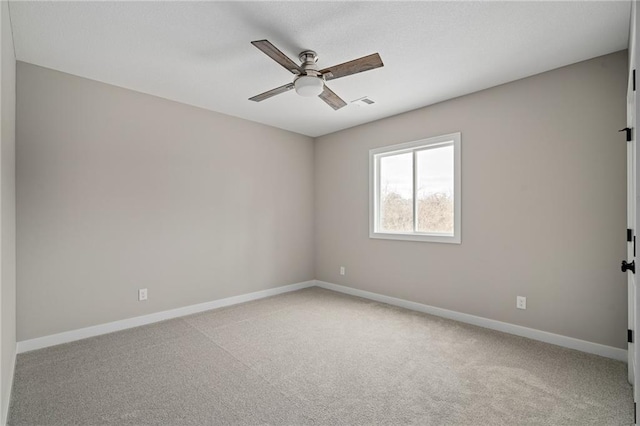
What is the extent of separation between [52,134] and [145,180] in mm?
903

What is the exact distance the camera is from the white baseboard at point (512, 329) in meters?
2.76

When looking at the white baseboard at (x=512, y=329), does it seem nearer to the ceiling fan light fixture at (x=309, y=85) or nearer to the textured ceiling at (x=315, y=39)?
the textured ceiling at (x=315, y=39)

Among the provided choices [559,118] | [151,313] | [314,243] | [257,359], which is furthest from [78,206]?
[559,118]

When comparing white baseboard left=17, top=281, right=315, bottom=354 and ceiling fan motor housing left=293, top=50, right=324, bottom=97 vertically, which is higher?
ceiling fan motor housing left=293, top=50, right=324, bottom=97

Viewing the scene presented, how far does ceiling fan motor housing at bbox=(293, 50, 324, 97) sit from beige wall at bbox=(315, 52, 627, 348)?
6.41ft

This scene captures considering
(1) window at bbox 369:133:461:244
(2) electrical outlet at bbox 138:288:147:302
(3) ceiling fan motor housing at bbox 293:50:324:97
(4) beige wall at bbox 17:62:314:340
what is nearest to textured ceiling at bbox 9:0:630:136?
(3) ceiling fan motor housing at bbox 293:50:324:97

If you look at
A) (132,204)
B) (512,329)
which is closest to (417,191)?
(512,329)

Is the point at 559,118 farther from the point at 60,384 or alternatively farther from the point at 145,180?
the point at 60,384

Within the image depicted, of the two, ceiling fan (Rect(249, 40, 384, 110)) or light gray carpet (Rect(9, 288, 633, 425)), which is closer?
light gray carpet (Rect(9, 288, 633, 425))

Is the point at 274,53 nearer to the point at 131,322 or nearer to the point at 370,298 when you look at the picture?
the point at 131,322

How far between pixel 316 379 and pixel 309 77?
7.65ft

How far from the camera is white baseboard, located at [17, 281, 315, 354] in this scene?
2.97m

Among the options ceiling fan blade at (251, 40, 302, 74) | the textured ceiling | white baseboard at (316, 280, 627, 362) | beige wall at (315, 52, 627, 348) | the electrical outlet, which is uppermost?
the textured ceiling

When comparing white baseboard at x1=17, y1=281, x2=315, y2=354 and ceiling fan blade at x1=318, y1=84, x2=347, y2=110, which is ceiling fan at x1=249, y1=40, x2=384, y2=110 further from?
white baseboard at x1=17, y1=281, x2=315, y2=354
